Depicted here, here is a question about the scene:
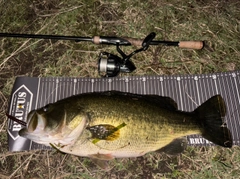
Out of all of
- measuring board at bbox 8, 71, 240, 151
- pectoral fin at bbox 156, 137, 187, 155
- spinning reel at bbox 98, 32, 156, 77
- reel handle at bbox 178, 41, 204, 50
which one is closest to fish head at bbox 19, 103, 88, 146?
measuring board at bbox 8, 71, 240, 151

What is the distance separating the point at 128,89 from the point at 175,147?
94cm

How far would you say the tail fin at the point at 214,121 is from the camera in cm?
293

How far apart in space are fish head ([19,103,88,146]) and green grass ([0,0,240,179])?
2.38ft

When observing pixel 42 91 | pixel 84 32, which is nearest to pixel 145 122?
pixel 42 91

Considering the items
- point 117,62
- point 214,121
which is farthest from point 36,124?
point 214,121

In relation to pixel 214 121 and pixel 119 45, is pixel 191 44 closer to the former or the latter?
pixel 119 45

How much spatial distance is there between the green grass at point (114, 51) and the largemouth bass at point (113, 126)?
40 centimetres

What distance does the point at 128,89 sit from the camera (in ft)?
11.2

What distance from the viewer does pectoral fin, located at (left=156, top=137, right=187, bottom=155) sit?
2.93 meters

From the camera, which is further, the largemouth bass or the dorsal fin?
the dorsal fin

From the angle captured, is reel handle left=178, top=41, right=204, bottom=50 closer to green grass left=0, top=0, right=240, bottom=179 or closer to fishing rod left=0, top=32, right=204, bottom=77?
fishing rod left=0, top=32, right=204, bottom=77

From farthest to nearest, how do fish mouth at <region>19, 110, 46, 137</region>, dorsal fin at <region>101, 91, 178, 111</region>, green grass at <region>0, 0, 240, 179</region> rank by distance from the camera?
1. green grass at <region>0, 0, 240, 179</region>
2. dorsal fin at <region>101, 91, 178, 111</region>
3. fish mouth at <region>19, 110, 46, 137</region>

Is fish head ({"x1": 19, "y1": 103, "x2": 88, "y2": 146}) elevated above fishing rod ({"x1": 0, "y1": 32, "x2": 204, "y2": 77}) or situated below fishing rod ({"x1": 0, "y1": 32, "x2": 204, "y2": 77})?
below

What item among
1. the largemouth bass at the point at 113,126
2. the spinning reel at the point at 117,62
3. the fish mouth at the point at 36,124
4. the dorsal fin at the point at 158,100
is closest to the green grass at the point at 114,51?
the spinning reel at the point at 117,62
